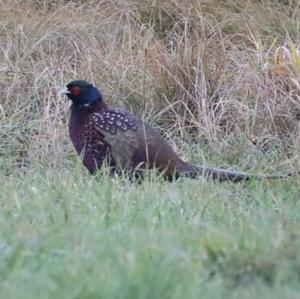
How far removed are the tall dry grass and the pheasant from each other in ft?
1.80

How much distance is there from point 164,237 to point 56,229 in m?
0.53

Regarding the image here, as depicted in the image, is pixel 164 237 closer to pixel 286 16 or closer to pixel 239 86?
pixel 239 86

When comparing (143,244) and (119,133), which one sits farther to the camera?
(119,133)

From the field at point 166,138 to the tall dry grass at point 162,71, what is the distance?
0.6 inches

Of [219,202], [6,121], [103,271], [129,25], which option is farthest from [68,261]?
[129,25]

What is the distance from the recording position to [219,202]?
5.64 metres

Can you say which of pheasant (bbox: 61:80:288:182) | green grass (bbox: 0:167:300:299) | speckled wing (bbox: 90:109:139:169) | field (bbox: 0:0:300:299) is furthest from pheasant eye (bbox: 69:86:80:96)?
→ green grass (bbox: 0:167:300:299)

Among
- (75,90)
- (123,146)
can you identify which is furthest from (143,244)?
(75,90)

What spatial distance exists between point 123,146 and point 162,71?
2.02 meters

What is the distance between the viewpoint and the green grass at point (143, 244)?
144 inches

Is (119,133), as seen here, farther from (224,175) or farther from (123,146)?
(224,175)

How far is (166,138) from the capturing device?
8672 millimetres

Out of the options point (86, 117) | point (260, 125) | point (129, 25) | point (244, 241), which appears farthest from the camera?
point (129, 25)

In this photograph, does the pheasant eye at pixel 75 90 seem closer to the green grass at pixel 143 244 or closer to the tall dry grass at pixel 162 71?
the tall dry grass at pixel 162 71
